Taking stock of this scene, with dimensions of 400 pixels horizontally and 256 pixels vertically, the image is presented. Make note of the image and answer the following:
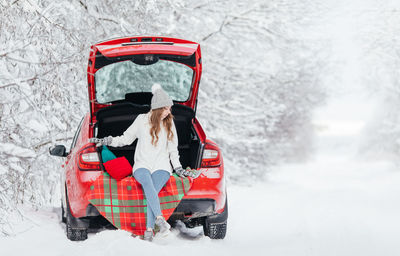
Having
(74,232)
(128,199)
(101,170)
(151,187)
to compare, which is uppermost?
(101,170)

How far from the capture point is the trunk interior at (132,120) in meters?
6.14

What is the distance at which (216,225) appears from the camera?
5.86m

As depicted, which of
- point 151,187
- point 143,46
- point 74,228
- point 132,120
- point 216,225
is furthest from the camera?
point 132,120

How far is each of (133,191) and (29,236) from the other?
1.24 meters

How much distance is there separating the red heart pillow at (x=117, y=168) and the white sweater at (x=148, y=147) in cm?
13

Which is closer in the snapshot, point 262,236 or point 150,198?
point 150,198

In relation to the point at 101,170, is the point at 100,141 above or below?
above

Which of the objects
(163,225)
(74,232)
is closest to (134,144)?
(74,232)

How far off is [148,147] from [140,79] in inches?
221

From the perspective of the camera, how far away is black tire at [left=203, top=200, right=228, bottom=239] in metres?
5.75

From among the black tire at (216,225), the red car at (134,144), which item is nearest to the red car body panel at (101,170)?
the red car at (134,144)

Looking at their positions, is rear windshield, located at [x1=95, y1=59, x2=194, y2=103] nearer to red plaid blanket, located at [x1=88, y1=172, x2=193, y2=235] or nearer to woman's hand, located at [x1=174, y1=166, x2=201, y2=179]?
woman's hand, located at [x1=174, y1=166, x2=201, y2=179]

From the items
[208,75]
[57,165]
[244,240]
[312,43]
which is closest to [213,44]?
[208,75]

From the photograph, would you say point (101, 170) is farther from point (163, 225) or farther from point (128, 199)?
point (163, 225)
